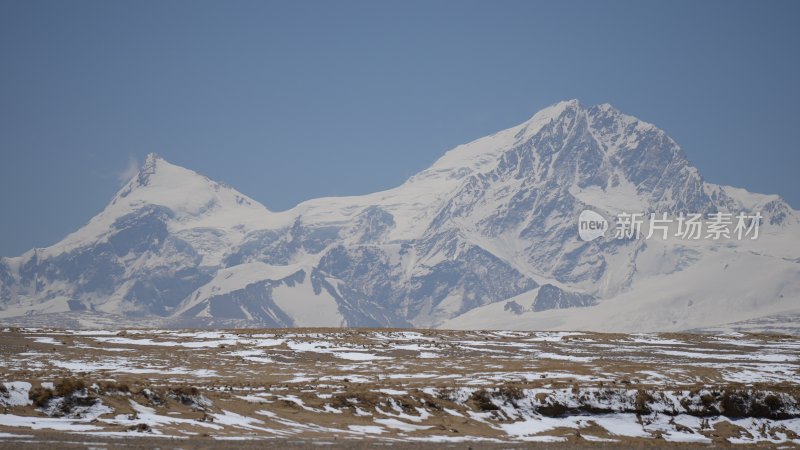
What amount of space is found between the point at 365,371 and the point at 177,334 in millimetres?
47037

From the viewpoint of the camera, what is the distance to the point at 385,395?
62.3 meters

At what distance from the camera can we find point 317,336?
119 metres

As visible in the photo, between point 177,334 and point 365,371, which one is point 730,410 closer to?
point 365,371

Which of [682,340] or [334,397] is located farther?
[682,340]

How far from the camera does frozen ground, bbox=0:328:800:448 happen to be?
5109 cm

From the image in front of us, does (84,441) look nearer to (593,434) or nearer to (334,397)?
(334,397)

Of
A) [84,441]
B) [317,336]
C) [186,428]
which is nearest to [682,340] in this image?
[317,336]

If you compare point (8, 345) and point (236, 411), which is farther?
point (8, 345)

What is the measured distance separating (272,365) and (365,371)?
1096cm

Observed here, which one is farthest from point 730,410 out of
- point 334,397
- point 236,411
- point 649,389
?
point 236,411

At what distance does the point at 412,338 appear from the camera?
121 m

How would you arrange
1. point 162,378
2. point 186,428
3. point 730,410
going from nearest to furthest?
point 186,428
point 730,410
point 162,378

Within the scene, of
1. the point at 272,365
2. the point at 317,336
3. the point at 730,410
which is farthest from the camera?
the point at 317,336

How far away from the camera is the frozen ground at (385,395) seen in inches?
2012
